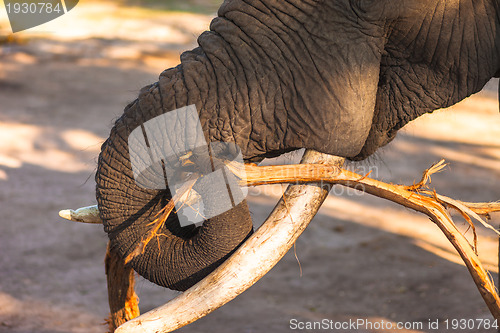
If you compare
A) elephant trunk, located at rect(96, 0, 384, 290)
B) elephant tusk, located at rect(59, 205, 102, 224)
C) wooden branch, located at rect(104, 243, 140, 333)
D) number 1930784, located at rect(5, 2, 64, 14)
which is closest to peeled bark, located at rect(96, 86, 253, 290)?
elephant trunk, located at rect(96, 0, 384, 290)

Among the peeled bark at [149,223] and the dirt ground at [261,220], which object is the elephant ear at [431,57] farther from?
the peeled bark at [149,223]

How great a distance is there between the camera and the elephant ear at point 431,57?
2463mm

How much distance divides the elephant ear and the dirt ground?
1.35 ft

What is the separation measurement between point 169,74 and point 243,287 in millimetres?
853

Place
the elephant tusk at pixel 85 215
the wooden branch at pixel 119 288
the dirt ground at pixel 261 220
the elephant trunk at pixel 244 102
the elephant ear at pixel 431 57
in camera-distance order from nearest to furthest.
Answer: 1. the elephant trunk at pixel 244 102
2. the elephant ear at pixel 431 57
3. the elephant tusk at pixel 85 215
4. the wooden branch at pixel 119 288
5. the dirt ground at pixel 261 220

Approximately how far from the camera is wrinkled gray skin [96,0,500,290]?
7.73 ft

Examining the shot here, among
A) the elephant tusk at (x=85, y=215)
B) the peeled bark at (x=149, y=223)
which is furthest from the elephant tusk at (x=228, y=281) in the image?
the elephant tusk at (x=85, y=215)

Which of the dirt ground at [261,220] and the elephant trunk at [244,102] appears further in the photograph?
the dirt ground at [261,220]

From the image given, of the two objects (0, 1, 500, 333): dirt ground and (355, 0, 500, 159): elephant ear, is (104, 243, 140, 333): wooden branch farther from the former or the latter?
(355, 0, 500, 159): elephant ear

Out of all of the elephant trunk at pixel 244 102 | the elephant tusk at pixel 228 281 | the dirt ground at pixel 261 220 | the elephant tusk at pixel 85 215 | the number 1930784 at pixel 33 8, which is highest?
the elephant trunk at pixel 244 102

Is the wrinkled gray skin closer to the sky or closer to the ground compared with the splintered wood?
closer to the sky

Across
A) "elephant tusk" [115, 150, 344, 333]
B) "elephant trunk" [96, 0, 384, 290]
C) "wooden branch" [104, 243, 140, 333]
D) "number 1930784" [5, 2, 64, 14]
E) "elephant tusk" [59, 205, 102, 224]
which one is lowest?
"number 1930784" [5, 2, 64, 14]

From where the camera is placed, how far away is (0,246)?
5.58m

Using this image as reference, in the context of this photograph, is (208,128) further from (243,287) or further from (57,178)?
(57,178)
